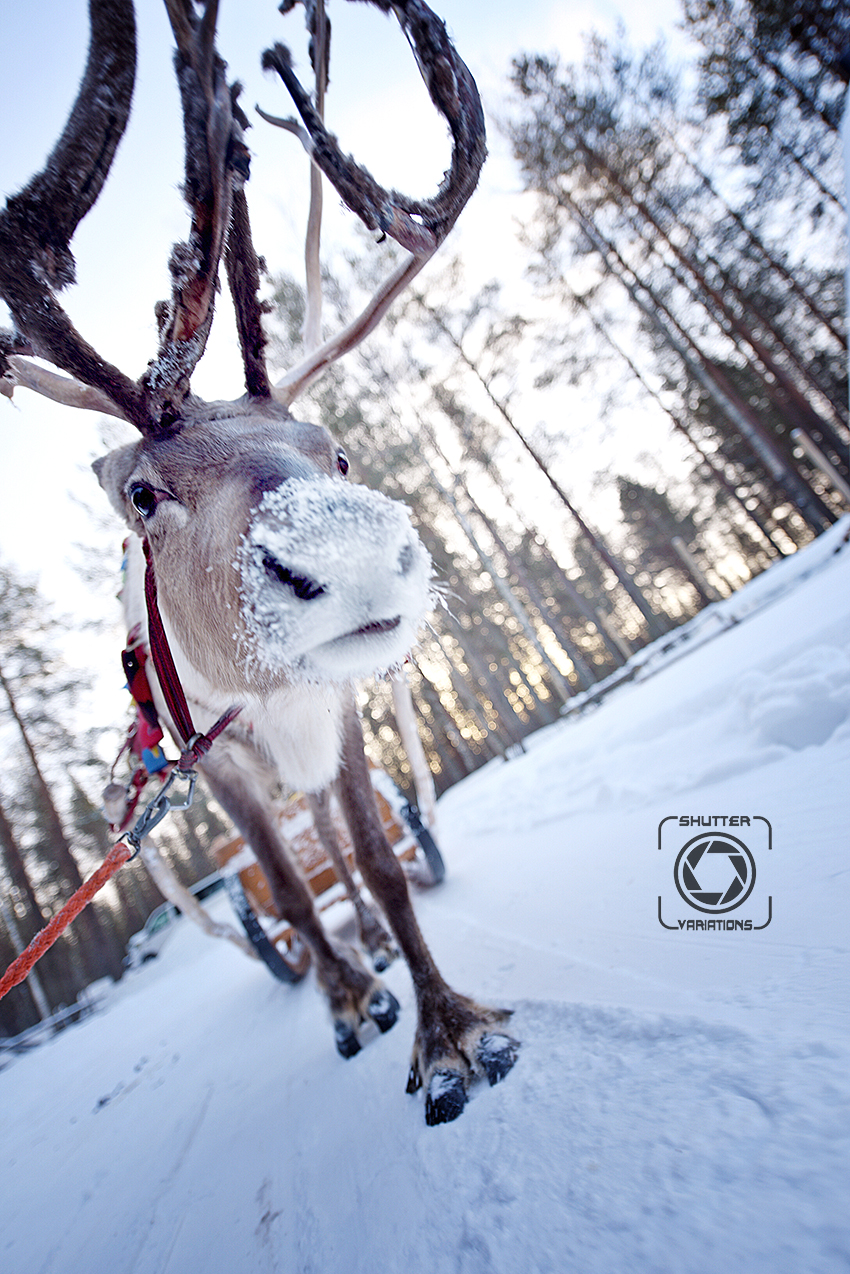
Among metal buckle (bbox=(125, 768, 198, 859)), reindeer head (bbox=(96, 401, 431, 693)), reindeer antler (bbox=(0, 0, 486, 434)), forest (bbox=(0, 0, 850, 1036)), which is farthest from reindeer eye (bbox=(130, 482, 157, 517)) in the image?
forest (bbox=(0, 0, 850, 1036))

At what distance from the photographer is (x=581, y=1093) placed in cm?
140

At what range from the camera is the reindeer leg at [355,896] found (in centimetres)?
401

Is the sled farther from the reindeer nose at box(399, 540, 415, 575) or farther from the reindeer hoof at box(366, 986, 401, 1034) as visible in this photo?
the reindeer nose at box(399, 540, 415, 575)

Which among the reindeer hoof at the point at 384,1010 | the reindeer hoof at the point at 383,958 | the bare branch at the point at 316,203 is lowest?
the reindeer hoof at the point at 383,958

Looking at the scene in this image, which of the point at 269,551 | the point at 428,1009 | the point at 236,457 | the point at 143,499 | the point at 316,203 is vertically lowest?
the point at 428,1009

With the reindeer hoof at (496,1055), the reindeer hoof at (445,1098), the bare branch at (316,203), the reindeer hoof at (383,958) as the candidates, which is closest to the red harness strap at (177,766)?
the reindeer hoof at (445,1098)

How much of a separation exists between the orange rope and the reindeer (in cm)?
56

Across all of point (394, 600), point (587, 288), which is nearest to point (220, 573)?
point (394, 600)

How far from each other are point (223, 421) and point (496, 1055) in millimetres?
2478

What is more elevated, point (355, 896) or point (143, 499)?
point (143, 499)

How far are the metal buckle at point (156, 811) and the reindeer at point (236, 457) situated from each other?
27 centimetres

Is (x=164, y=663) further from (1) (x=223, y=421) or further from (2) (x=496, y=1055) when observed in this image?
(2) (x=496, y=1055)

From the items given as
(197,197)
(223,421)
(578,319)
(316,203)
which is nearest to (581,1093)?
(223,421)

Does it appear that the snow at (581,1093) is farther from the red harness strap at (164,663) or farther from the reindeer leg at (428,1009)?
the red harness strap at (164,663)
